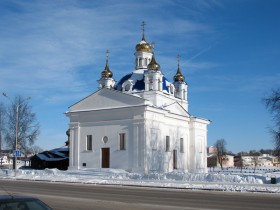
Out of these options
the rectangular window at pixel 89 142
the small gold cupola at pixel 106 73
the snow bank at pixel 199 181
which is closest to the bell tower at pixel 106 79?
the small gold cupola at pixel 106 73

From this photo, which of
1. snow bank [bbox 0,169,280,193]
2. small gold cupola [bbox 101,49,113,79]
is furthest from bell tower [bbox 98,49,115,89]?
snow bank [bbox 0,169,280,193]

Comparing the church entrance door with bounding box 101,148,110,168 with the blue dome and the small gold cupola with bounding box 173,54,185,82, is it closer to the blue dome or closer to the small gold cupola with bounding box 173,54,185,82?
the blue dome

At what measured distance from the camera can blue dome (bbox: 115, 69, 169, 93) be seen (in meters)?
47.8

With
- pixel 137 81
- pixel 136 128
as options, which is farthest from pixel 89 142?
pixel 137 81

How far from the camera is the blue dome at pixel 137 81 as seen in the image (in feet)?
157

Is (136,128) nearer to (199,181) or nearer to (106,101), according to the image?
(106,101)

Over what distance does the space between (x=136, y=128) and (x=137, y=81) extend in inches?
380

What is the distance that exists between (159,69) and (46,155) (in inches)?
838

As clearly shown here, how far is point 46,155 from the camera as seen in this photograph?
56375 mm

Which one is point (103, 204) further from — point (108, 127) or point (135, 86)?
point (135, 86)

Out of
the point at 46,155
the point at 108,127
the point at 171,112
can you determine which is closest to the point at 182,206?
the point at 108,127

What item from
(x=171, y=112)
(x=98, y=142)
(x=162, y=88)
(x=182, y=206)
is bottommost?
(x=182, y=206)

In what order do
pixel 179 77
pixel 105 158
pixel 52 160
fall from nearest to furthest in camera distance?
pixel 105 158 < pixel 52 160 < pixel 179 77

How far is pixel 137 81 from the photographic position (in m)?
48.5
